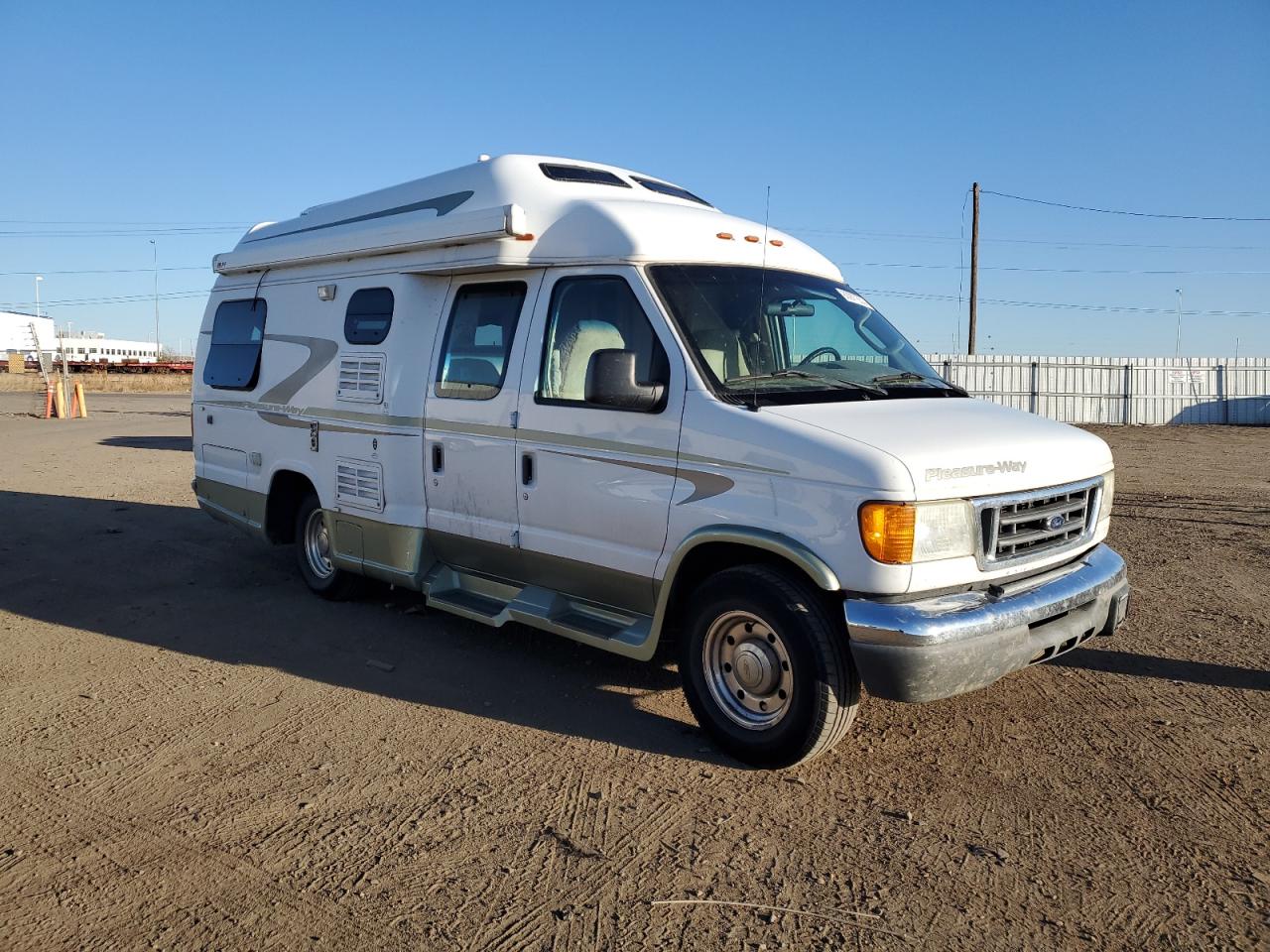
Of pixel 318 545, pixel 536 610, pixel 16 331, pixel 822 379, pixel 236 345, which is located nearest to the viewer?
pixel 822 379

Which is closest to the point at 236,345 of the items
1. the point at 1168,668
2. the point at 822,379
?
the point at 822,379

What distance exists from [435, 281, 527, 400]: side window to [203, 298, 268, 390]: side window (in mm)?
2532

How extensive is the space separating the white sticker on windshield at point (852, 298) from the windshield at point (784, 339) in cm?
3

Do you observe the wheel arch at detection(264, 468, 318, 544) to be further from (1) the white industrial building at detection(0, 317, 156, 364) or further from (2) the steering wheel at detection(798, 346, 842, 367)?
(1) the white industrial building at detection(0, 317, 156, 364)

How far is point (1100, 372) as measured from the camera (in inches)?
1228

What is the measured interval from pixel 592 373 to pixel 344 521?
295 cm

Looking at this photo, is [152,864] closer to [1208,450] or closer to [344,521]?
[344,521]

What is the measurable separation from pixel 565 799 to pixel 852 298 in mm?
3401

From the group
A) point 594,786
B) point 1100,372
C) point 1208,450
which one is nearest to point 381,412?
point 594,786

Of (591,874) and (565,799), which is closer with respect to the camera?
(591,874)

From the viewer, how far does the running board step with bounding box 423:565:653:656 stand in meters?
4.95

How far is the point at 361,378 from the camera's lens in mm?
6562

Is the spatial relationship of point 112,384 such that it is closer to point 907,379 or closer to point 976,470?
point 907,379

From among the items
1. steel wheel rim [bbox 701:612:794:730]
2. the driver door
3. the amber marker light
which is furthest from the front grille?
the driver door
